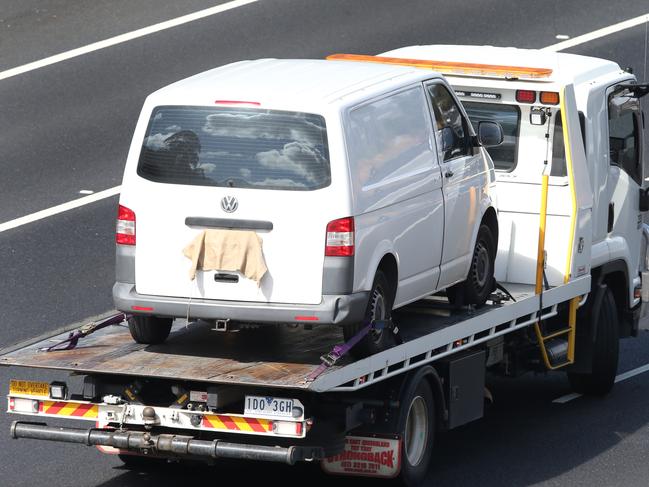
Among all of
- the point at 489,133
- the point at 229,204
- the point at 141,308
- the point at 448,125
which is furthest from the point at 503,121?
the point at 141,308

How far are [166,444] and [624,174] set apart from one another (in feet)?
20.8

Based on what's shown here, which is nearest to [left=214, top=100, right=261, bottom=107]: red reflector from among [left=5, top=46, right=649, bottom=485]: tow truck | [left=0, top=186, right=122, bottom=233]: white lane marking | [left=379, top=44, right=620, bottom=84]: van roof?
[left=5, top=46, right=649, bottom=485]: tow truck

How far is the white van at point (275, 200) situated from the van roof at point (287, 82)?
0.02 meters

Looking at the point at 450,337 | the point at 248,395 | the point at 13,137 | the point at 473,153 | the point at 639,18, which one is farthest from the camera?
the point at 639,18

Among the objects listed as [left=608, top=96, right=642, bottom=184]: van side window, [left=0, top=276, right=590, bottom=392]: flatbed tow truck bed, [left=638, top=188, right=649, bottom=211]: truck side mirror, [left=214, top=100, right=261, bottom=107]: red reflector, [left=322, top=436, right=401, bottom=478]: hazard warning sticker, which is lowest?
[left=322, top=436, right=401, bottom=478]: hazard warning sticker

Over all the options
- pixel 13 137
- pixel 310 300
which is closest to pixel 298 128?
pixel 310 300

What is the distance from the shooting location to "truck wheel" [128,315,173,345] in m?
11.2

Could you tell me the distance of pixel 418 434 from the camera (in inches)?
455

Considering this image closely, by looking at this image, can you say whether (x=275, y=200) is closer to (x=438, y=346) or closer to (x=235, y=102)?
(x=235, y=102)

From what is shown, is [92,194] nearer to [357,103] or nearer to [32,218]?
[32,218]

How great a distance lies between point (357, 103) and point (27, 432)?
10.7 ft

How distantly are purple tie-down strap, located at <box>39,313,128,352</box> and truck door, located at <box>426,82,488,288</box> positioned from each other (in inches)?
99.4

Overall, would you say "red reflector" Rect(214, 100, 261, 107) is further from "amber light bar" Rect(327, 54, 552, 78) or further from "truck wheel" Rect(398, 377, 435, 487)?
"amber light bar" Rect(327, 54, 552, 78)

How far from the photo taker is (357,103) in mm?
10906
